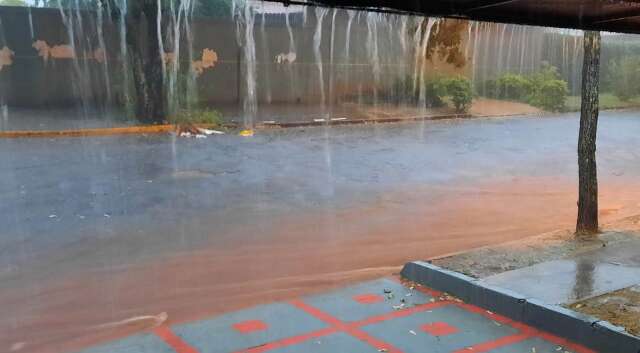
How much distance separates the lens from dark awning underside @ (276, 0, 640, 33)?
4.59 metres

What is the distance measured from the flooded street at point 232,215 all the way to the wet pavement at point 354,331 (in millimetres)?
404

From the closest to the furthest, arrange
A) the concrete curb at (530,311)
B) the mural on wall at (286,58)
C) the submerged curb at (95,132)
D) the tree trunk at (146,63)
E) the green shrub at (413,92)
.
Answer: the concrete curb at (530,311)
the submerged curb at (95,132)
the tree trunk at (146,63)
the mural on wall at (286,58)
the green shrub at (413,92)

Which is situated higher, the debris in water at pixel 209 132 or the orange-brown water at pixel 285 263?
the debris in water at pixel 209 132

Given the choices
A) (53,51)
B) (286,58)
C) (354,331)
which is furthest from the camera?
(286,58)

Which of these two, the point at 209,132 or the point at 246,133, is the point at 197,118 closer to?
the point at 209,132

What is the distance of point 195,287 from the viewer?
5.86 meters

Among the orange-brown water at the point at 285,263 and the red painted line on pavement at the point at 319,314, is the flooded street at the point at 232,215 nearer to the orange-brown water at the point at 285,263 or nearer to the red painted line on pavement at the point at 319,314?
the orange-brown water at the point at 285,263

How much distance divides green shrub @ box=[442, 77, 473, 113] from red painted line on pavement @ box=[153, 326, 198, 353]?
21.3m

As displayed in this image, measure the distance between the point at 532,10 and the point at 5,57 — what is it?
18.1 meters

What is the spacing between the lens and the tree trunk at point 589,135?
7.17 meters

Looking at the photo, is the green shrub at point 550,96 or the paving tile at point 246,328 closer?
the paving tile at point 246,328

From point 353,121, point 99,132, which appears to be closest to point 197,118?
point 99,132

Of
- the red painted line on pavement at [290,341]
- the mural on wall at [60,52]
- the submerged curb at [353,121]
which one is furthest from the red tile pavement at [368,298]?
the mural on wall at [60,52]

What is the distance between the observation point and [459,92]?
80.5ft
